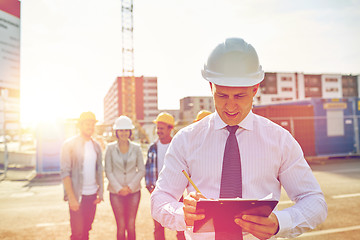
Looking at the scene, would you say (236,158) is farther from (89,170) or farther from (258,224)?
(89,170)

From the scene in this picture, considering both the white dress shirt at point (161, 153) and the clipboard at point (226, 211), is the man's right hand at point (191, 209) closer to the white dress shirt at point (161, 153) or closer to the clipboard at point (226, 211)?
the clipboard at point (226, 211)

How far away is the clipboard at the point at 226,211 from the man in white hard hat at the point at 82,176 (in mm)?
3283

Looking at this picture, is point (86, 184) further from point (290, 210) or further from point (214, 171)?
point (290, 210)

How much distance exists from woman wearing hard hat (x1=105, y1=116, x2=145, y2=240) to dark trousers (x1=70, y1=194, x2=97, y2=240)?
348mm

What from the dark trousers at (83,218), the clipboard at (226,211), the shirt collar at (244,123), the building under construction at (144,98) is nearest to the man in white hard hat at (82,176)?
the dark trousers at (83,218)

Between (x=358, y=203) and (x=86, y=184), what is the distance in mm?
6730

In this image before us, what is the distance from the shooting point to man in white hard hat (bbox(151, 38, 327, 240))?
1566 millimetres

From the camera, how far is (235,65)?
1.61 meters

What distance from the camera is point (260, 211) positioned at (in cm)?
128

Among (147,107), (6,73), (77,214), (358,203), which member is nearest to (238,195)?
(77,214)

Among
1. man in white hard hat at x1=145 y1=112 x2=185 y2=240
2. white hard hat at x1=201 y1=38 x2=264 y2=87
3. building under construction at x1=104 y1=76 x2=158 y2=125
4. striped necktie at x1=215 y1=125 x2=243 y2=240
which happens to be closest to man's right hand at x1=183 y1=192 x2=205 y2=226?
striped necktie at x1=215 y1=125 x2=243 y2=240

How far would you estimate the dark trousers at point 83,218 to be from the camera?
4.07m

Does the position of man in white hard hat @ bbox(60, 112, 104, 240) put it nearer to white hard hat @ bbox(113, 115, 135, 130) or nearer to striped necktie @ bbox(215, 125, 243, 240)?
white hard hat @ bbox(113, 115, 135, 130)

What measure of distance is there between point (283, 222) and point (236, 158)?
0.42 metres
